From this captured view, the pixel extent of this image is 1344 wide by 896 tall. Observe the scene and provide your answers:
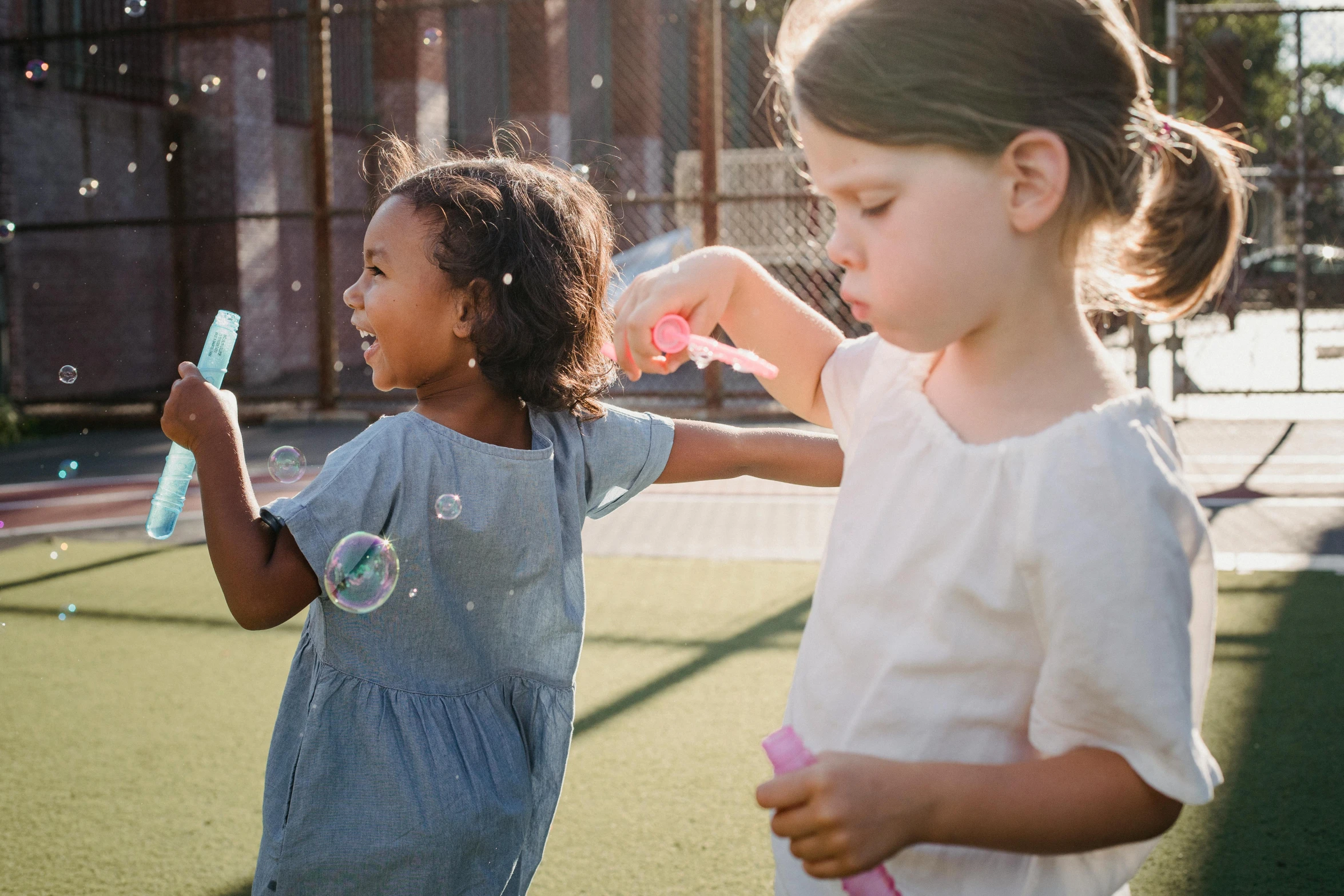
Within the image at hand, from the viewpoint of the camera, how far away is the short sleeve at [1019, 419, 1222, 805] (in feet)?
2.81

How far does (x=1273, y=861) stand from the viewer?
7.21ft

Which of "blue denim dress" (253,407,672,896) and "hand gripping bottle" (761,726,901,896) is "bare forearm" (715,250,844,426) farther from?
"hand gripping bottle" (761,726,901,896)

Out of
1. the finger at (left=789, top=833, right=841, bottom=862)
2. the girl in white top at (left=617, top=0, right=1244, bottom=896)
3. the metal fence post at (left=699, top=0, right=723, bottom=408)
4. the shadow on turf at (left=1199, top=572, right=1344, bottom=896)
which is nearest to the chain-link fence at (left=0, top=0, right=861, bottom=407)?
the metal fence post at (left=699, top=0, right=723, bottom=408)

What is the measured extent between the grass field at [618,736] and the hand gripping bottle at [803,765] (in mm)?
1236

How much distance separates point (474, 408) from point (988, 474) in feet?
2.76

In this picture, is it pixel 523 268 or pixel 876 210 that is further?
pixel 523 268

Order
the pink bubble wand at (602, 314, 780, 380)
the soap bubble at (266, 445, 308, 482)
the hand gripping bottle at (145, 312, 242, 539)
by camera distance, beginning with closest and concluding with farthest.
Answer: the pink bubble wand at (602, 314, 780, 380), the hand gripping bottle at (145, 312, 242, 539), the soap bubble at (266, 445, 308, 482)

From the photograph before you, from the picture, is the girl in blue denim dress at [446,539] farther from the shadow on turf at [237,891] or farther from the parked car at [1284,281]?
the parked car at [1284,281]

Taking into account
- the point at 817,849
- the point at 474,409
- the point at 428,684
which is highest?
the point at 474,409

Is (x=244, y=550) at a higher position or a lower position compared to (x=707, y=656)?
higher

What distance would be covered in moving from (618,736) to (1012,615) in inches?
82.0

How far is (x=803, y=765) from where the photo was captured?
3.15ft

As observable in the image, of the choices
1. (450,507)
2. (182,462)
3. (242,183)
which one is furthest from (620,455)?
(242,183)

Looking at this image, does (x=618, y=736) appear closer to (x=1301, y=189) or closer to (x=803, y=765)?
(x=803, y=765)
